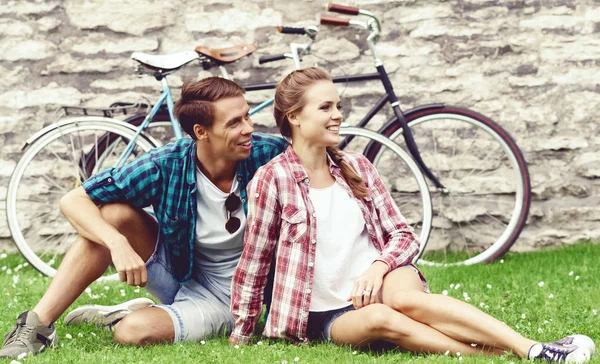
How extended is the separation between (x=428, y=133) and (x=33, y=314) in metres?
2.75

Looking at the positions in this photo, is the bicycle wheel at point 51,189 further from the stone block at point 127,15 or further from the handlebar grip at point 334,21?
the handlebar grip at point 334,21

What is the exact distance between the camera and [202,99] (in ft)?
11.4

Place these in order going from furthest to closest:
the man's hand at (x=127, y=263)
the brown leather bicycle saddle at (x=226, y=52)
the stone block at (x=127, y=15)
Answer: the stone block at (x=127, y=15) < the brown leather bicycle saddle at (x=226, y=52) < the man's hand at (x=127, y=263)

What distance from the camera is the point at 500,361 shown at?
295 cm

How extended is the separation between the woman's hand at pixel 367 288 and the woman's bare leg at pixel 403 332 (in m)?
0.03

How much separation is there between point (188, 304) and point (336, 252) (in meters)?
0.64

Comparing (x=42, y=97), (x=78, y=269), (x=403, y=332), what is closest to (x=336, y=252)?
(x=403, y=332)

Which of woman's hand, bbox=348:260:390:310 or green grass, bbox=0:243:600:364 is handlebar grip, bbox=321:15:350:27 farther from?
woman's hand, bbox=348:260:390:310

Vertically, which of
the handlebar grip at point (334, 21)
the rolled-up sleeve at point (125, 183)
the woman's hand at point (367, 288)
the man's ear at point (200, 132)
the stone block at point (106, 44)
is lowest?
the woman's hand at point (367, 288)

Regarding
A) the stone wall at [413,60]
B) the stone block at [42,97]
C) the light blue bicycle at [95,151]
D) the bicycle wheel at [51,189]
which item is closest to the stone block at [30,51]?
the stone wall at [413,60]

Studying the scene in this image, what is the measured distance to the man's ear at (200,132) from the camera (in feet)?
11.4

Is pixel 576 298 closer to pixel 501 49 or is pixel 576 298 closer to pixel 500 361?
pixel 500 361

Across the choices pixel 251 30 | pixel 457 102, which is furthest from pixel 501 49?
pixel 251 30

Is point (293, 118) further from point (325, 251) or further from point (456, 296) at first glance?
point (456, 296)
